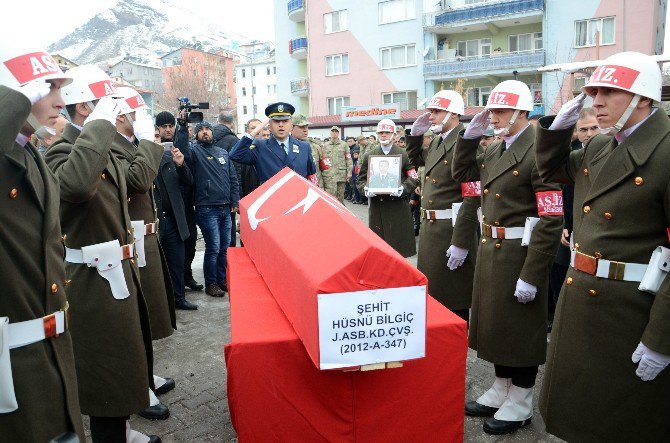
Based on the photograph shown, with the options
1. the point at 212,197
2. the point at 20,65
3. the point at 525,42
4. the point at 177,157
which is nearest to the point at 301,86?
the point at 525,42

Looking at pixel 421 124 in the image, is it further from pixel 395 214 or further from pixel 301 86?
pixel 301 86

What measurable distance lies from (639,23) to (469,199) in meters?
27.1

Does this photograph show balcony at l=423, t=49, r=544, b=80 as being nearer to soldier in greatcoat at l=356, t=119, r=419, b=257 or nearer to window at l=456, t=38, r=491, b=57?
window at l=456, t=38, r=491, b=57

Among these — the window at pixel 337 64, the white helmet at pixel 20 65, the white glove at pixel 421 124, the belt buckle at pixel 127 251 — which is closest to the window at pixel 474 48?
the window at pixel 337 64

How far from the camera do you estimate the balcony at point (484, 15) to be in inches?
1148

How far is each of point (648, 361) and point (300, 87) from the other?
37929 mm

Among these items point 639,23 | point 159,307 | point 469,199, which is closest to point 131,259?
point 159,307

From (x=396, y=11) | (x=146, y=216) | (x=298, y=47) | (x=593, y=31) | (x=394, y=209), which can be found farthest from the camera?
(x=298, y=47)

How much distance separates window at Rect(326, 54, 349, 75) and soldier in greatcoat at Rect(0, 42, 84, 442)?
3492cm

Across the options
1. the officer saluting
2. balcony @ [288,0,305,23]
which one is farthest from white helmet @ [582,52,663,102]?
balcony @ [288,0,305,23]

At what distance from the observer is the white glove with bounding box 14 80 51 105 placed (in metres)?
2.09

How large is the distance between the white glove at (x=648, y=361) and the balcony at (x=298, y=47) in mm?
37537

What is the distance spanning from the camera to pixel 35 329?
2154 millimetres

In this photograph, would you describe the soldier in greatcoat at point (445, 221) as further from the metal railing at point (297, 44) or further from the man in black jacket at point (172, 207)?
the metal railing at point (297, 44)
